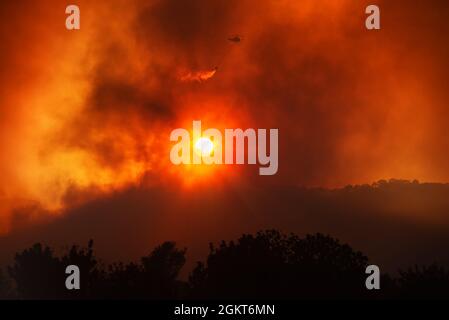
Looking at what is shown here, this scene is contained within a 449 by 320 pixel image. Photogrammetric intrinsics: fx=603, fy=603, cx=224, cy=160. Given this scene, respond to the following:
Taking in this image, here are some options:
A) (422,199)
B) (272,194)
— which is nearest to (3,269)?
(272,194)

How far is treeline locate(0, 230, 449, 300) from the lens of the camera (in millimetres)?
46844

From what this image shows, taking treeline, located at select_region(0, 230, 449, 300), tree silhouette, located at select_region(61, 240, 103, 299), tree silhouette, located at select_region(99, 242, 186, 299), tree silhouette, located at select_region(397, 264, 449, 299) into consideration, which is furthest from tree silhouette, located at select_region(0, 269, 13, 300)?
tree silhouette, located at select_region(397, 264, 449, 299)

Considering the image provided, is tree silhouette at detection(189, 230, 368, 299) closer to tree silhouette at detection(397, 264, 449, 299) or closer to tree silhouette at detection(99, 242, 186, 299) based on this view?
tree silhouette at detection(99, 242, 186, 299)

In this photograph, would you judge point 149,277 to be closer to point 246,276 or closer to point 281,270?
point 246,276

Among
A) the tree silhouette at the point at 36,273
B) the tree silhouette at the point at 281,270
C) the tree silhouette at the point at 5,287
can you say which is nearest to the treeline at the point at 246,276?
the tree silhouette at the point at 281,270

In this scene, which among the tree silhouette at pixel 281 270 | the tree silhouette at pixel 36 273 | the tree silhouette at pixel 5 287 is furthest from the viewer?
the tree silhouette at pixel 5 287

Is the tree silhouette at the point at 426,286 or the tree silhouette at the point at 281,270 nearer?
the tree silhouette at the point at 281,270

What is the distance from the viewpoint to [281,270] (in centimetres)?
4947

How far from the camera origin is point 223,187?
77250mm

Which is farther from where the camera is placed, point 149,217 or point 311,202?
point 149,217

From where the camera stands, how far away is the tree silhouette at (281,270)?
149 ft

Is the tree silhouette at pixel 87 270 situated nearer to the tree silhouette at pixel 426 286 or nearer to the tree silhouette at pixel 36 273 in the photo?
the tree silhouette at pixel 36 273
